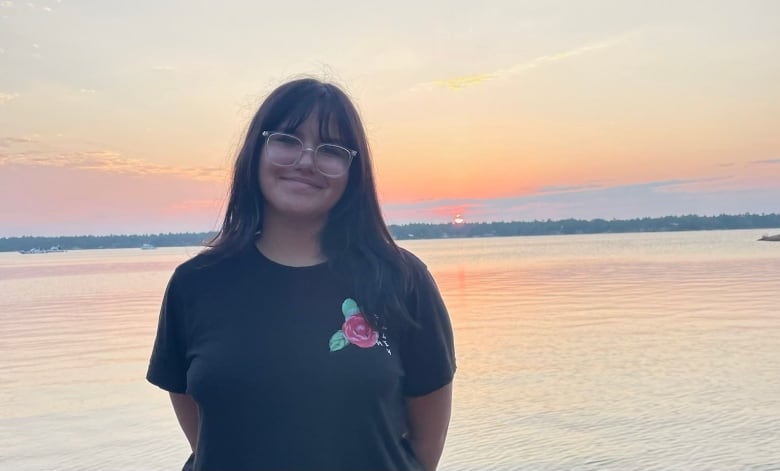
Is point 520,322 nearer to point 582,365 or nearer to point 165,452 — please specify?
point 582,365

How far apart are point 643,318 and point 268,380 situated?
16858 mm

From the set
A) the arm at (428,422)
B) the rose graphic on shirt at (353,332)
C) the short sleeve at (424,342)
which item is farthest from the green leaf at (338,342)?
the arm at (428,422)

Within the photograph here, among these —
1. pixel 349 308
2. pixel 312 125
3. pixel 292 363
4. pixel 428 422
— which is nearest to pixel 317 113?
pixel 312 125

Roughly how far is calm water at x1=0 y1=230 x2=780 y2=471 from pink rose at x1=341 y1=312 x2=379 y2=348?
5571 mm

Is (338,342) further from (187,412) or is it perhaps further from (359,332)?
(187,412)

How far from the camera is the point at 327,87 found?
223 centimetres

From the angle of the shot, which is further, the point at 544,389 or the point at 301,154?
the point at 544,389

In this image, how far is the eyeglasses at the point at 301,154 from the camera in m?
2.18

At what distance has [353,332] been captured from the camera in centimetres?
208

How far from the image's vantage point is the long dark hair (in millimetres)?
2158

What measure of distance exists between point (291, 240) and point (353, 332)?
0.38 metres

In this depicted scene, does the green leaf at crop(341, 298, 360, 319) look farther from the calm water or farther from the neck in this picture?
the calm water

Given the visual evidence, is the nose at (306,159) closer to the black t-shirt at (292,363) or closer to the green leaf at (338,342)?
the black t-shirt at (292,363)

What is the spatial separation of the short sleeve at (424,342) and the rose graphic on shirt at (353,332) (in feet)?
0.42
